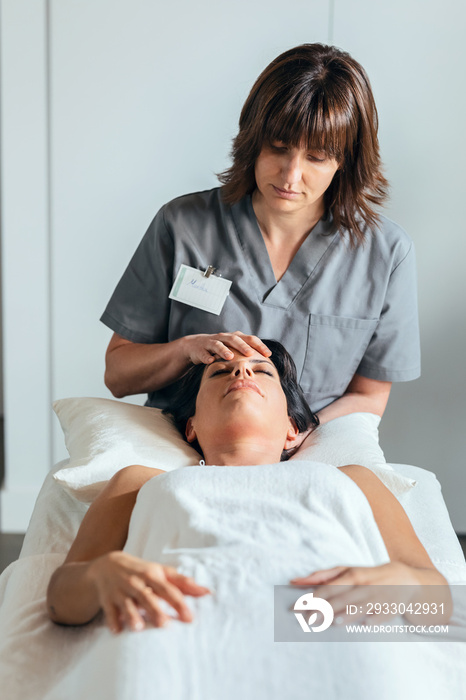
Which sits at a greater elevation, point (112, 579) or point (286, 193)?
point (286, 193)

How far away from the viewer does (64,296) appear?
247 centimetres

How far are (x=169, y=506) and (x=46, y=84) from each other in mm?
1706

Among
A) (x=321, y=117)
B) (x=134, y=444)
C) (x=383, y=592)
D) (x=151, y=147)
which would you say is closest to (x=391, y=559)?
(x=383, y=592)

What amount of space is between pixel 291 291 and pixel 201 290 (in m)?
0.20

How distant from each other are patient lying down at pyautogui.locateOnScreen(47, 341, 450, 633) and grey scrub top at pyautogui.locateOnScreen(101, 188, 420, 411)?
112 mm

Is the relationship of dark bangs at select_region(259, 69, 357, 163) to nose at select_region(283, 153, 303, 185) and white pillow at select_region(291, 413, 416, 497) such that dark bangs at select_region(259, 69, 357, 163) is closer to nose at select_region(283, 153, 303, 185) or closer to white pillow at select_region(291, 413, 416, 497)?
nose at select_region(283, 153, 303, 185)

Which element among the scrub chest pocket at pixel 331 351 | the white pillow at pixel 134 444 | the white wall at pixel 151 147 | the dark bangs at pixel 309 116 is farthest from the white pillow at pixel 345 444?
the white wall at pixel 151 147

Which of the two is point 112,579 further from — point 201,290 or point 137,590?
point 201,290

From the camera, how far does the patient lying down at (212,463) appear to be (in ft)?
3.21

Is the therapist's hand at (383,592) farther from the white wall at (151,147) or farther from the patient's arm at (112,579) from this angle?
the white wall at (151,147)

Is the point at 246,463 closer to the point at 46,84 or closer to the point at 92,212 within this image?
the point at 92,212

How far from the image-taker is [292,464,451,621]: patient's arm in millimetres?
1032

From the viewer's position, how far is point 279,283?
1.69 metres

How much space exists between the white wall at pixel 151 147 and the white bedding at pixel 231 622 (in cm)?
125
